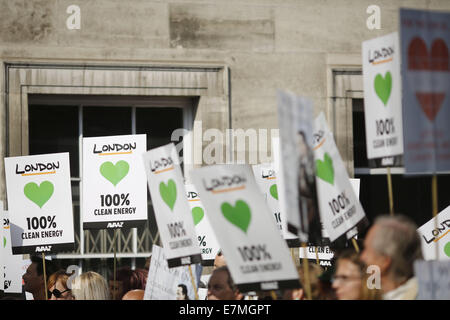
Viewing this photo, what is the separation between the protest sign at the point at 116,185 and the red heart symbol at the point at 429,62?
3.27 meters

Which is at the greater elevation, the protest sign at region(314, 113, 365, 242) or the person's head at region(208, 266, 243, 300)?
the protest sign at region(314, 113, 365, 242)

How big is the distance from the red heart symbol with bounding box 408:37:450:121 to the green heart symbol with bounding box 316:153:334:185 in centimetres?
147

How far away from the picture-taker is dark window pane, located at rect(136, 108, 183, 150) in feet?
32.4

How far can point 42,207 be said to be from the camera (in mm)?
7332

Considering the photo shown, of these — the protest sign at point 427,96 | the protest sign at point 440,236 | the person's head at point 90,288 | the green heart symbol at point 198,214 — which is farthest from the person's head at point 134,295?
the protest sign at point 427,96

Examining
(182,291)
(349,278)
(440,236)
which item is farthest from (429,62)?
(440,236)

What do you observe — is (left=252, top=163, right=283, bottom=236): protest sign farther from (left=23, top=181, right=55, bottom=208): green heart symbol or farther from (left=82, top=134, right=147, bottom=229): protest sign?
(left=23, top=181, right=55, bottom=208): green heart symbol

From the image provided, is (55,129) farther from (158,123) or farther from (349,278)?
(349,278)

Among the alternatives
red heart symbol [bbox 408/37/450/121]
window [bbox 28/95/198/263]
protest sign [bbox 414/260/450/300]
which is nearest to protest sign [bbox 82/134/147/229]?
window [bbox 28/95/198/263]

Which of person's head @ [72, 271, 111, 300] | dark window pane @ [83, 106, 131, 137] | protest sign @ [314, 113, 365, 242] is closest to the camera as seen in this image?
protest sign @ [314, 113, 365, 242]

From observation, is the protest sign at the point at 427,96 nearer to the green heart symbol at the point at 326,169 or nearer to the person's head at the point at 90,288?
the green heart symbol at the point at 326,169

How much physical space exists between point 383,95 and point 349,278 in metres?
1.06

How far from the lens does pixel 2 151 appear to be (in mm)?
9211
